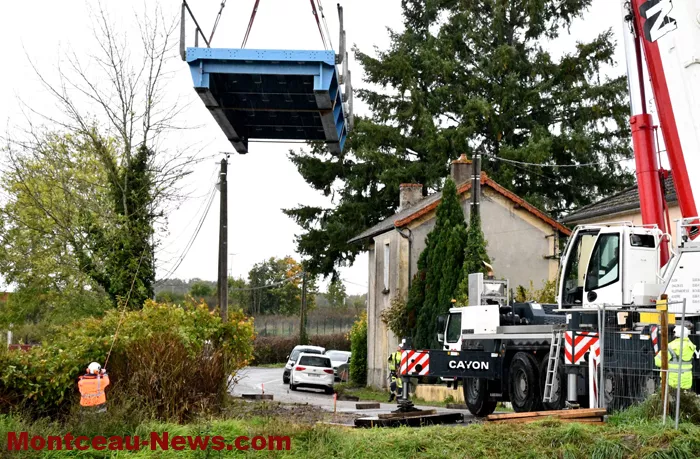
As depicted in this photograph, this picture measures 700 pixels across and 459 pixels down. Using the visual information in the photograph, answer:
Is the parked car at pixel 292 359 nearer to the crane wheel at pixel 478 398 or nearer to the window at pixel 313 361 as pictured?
the window at pixel 313 361

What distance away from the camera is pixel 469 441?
11.2m

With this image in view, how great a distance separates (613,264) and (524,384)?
10.4 feet

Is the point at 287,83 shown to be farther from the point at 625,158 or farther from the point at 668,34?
the point at 625,158

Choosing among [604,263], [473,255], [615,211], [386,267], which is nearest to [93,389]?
[604,263]

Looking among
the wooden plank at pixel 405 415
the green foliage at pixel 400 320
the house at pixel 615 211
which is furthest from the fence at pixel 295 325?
the wooden plank at pixel 405 415

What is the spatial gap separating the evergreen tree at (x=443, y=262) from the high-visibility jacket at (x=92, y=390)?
18.4 metres

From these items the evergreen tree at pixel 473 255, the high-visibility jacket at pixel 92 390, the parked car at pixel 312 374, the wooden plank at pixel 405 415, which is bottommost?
the parked car at pixel 312 374

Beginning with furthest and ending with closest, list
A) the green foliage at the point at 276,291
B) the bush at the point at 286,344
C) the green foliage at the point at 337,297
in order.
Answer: the green foliage at the point at 337,297, the green foliage at the point at 276,291, the bush at the point at 286,344

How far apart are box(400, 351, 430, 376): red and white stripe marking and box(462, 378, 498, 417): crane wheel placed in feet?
5.38

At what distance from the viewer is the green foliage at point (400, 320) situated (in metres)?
34.6

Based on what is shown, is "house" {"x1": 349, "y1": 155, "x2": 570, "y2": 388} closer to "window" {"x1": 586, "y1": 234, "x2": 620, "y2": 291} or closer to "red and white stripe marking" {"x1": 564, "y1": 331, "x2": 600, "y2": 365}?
"window" {"x1": 586, "y1": 234, "x2": 620, "y2": 291}

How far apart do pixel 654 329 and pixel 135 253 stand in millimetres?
17383

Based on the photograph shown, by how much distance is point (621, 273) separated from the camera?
1476cm

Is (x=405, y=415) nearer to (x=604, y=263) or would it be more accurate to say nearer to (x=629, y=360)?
(x=629, y=360)
